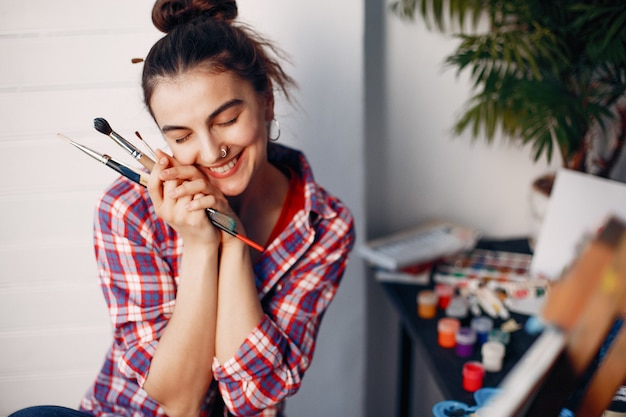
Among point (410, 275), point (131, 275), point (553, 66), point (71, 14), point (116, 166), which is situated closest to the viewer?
point (116, 166)

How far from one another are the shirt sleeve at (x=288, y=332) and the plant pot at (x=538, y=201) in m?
0.57

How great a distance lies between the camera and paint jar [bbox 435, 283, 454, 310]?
49.9 inches

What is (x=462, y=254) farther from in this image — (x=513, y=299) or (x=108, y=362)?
(x=108, y=362)

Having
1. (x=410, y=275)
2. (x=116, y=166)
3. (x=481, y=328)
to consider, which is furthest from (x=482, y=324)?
(x=116, y=166)

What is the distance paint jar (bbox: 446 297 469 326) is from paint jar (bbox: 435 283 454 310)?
2cm

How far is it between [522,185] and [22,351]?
128 centimetres

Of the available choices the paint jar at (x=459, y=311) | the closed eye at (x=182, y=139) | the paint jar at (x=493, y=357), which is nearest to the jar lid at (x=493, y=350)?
the paint jar at (x=493, y=357)

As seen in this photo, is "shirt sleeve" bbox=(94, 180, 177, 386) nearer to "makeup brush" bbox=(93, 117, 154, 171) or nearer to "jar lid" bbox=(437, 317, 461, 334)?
"makeup brush" bbox=(93, 117, 154, 171)

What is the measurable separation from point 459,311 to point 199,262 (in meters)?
0.58

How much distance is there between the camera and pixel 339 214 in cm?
107

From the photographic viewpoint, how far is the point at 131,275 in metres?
0.91

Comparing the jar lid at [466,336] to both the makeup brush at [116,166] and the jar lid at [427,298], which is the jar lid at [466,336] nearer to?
the jar lid at [427,298]

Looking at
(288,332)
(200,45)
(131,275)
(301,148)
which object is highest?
(200,45)

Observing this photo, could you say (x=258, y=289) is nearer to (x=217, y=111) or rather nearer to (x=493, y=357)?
(x=217, y=111)
